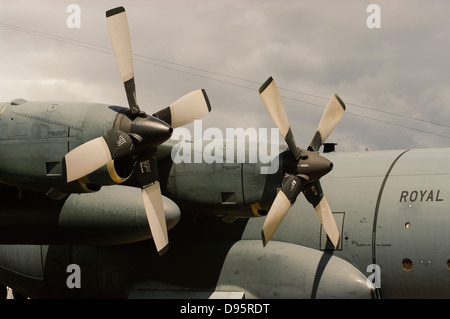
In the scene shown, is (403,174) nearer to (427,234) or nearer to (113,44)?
(427,234)

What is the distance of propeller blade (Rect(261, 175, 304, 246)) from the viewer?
13219 millimetres

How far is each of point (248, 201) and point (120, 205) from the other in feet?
9.44

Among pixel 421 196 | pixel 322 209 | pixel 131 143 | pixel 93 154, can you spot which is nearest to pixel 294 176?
pixel 322 209

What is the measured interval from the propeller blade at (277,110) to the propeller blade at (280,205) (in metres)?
0.64

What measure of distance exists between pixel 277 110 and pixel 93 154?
4.40m

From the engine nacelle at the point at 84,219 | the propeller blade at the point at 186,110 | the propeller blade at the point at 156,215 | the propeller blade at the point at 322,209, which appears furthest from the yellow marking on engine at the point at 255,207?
the propeller blade at the point at 186,110

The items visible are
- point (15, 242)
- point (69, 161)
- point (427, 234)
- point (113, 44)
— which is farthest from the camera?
point (15, 242)

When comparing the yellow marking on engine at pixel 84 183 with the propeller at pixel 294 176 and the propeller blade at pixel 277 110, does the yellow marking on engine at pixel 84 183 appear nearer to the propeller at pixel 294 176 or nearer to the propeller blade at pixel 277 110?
the propeller at pixel 294 176

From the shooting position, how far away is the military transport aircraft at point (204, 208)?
1262 cm

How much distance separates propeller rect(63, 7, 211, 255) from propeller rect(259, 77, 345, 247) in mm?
2235

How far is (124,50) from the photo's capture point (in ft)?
41.4
